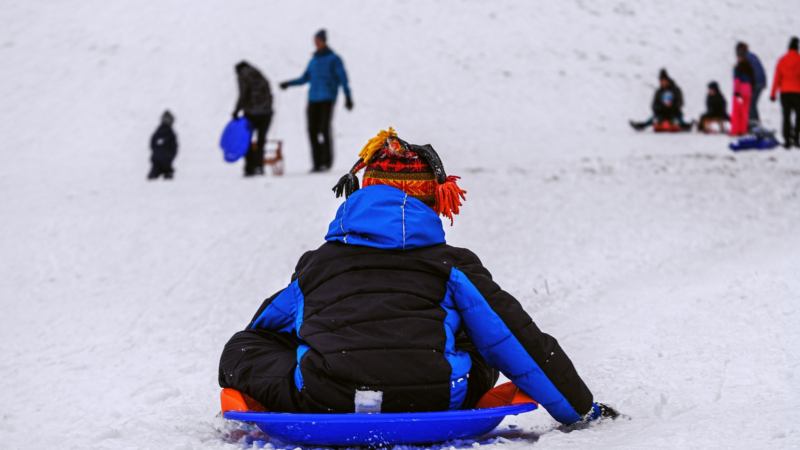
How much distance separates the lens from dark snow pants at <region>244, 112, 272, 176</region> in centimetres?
982

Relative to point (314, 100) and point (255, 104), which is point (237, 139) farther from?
point (314, 100)

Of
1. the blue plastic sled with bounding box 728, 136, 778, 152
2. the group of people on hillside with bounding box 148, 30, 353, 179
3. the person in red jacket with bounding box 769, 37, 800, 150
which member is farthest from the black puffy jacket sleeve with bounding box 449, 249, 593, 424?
the person in red jacket with bounding box 769, 37, 800, 150

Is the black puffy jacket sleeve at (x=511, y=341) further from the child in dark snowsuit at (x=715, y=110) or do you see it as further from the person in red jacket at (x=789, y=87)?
the child in dark snowsuit at (x=715, y=110)

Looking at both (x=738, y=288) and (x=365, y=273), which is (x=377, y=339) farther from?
(x=738, y=288)

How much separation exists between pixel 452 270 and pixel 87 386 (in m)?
2.20

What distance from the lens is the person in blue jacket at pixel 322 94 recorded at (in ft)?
31.1

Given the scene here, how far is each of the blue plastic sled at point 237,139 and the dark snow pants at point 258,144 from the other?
0.13 meters

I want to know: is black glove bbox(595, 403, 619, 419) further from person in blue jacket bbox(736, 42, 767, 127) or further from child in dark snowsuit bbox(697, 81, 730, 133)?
child in dark snowsuit bbox(697, 81, 730, 133)

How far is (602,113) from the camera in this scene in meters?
16.1

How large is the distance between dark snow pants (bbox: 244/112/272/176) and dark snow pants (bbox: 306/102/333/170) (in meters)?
0.65

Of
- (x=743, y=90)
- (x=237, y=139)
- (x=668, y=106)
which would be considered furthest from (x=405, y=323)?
(x=668, y=106)

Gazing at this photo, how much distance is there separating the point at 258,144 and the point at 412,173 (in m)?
7.50

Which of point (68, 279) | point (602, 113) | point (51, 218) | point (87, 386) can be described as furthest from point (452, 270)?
point (602, 113)

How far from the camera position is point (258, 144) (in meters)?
9.81
